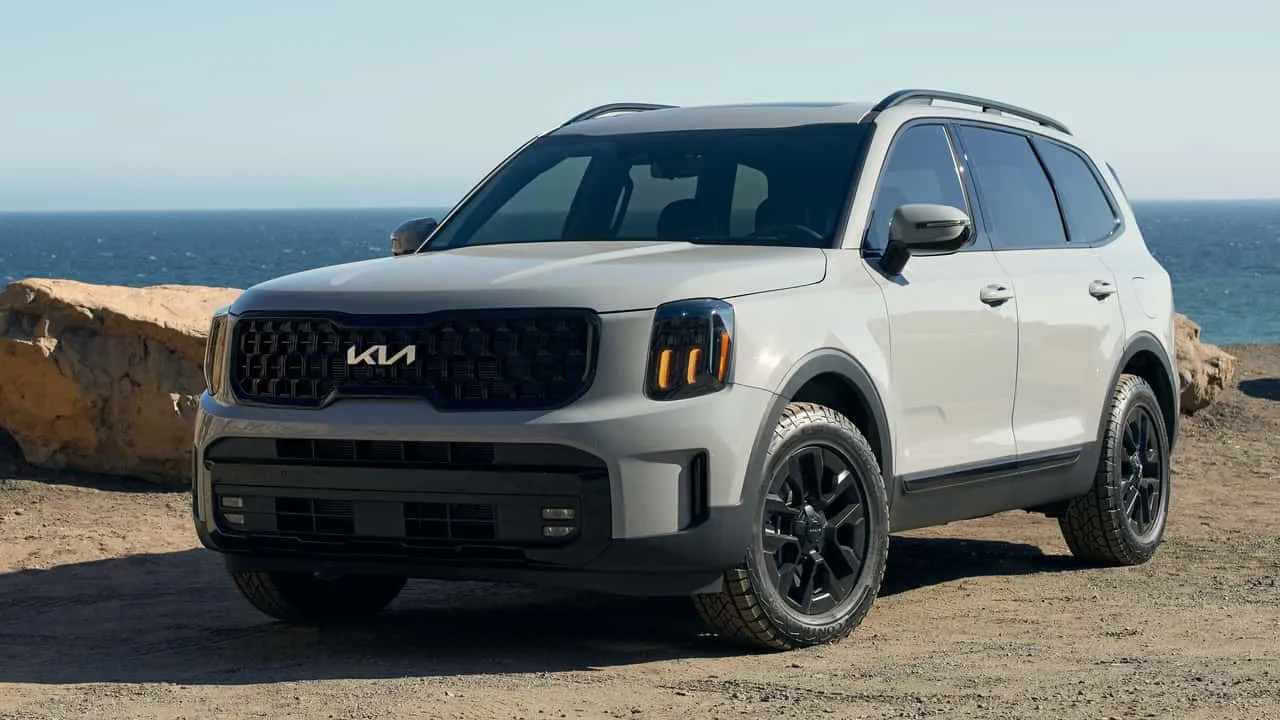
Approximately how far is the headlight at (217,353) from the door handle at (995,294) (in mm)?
2735

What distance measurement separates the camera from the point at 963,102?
762 centimetres

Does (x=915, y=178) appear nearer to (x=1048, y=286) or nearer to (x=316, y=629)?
(x=1048, y=286)

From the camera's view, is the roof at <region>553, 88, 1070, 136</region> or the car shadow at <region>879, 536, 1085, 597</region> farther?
the car shadow at <region>879, 536, 1085, 597</region>

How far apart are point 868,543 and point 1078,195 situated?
267cm

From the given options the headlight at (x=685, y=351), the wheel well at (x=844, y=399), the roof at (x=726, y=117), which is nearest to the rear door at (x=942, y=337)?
the wheel well at (x=844, y=399)

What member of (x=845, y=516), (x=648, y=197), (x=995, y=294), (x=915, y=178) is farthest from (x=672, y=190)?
(x=845, y=516)

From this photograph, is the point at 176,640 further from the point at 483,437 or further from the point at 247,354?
the point at 483,437

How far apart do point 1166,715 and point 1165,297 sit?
13.1ft

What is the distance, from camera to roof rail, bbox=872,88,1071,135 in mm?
7078

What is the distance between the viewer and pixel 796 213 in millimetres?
6621

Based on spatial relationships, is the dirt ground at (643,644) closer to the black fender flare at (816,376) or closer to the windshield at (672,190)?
the black fender flare at (816,376)

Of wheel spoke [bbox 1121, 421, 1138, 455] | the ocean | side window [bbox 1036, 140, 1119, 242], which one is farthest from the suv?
the ocean

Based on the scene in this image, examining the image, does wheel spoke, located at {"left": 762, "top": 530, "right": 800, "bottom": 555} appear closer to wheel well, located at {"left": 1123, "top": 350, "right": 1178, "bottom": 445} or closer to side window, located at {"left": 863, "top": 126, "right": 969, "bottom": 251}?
side window, located at {"left": 863, "top": 126, "right": 969, "bottom": 251}

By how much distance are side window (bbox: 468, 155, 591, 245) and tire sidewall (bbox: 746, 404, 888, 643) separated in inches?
57.7
